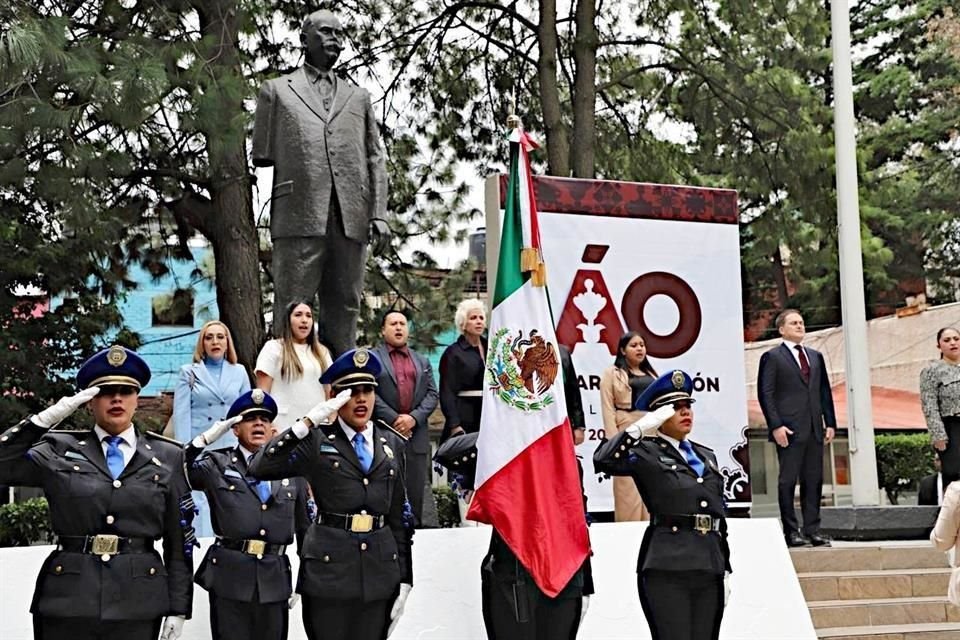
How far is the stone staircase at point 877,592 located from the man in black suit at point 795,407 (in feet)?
1.28

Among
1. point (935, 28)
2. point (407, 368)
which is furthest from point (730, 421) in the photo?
point (935, 28)

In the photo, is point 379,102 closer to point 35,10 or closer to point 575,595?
point 35,10

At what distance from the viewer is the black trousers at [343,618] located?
5395mm

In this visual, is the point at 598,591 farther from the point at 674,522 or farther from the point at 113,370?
the point at 113,370

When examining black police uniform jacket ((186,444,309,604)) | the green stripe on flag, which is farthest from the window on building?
black police uniform jacket ((186,444,309,604))

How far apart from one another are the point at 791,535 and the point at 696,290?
180 cm

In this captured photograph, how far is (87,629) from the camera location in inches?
185

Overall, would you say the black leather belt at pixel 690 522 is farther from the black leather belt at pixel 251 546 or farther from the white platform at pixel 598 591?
the black leather belt at pixel 251 546

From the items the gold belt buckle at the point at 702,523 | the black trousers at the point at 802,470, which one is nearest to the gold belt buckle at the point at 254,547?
the gold belt buckle at the point at 702,523

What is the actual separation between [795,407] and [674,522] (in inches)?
114

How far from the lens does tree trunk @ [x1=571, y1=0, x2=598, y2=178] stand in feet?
43.0

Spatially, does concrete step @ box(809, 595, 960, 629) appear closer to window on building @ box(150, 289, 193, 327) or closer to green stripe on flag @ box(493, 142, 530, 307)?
green stripe on flag @ box(493, 142, 530, 307)

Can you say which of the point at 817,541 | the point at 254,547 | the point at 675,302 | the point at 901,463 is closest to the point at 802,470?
the point at 817,541

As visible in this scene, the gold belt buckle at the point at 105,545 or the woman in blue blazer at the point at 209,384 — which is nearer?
the gold belt buckle at the point at 105,545
